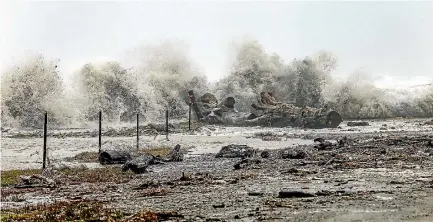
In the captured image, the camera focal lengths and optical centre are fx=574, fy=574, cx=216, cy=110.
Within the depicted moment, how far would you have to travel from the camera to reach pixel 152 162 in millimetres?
18078

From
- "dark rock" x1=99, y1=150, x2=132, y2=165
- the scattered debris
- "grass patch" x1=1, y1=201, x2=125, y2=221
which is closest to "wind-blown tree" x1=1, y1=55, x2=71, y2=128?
"dark rock" x1=99, y1=150, x2=132, y2=165

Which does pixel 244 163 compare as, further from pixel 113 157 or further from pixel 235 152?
pixel 113 157

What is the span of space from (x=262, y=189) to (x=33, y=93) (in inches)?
1243

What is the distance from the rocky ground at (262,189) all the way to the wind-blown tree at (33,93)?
66.7ft

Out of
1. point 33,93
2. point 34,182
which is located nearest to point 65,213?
point 34,182

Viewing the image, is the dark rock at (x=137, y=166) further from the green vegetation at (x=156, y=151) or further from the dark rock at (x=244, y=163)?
the green vegetation at (x=156, y=151)

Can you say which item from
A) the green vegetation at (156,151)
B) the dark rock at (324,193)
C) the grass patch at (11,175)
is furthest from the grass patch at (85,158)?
the dark rock at (324,193)

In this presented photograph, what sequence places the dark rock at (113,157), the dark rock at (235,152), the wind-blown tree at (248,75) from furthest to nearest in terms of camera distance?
1. the wind-blown tree at (248,75)
2. the dark rock at (235,152)
3. the dark rock at (113,157)

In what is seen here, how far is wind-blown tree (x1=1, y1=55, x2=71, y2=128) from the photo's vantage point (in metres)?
38.1

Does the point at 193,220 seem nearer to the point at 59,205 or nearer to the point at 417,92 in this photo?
the point at 59,205

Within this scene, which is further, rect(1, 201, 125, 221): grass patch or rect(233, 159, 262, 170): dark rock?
rect(233, 159, 262, 170): dark rock

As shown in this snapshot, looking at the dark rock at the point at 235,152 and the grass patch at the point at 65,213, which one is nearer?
the grass patch at the point at 65,213

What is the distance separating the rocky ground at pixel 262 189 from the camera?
29.8 ft

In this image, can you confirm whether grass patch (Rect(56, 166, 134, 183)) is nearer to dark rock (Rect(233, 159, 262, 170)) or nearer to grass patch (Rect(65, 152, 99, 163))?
grass patch (Rect(65, 152, 99, 163))
